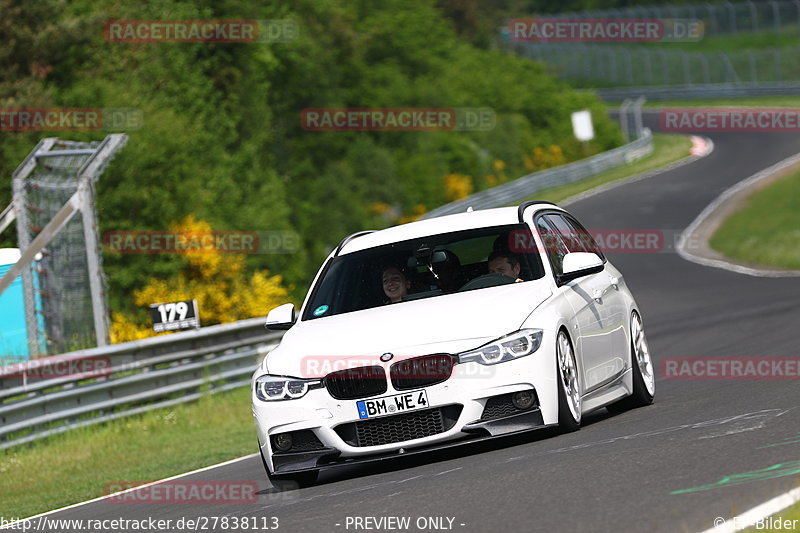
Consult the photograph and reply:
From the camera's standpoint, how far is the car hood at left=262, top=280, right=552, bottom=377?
913 cm

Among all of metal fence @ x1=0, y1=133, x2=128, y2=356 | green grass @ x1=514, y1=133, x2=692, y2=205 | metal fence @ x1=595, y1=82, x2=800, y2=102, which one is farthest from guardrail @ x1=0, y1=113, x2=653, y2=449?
metal fence @ x1=595, y1=82, x2=800, y2=102

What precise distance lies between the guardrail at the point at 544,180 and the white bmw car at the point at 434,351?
116 feet

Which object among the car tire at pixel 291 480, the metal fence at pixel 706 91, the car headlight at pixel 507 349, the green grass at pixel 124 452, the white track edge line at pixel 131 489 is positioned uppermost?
the metal fence at pixel 706 91

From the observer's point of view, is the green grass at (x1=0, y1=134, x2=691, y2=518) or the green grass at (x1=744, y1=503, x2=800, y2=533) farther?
the green grass at (x1=0, y1=134, x2=691, y2=518)

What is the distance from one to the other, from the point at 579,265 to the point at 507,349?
3.83 ft

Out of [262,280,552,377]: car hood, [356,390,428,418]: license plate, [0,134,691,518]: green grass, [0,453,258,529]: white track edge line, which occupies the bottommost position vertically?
[0,134,691,518]: green grass

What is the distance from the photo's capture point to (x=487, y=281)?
10234mm

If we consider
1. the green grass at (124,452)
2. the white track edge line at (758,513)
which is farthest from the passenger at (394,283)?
the white track edge line at (758,513)

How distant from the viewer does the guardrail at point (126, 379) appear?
1594cm

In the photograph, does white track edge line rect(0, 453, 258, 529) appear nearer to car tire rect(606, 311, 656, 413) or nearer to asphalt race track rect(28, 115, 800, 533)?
asphalt race track rect(28, 115, 800, 533)

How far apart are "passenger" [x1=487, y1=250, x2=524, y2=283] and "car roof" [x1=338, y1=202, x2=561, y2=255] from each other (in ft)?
0.92

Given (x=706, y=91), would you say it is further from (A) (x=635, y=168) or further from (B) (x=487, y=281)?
(B) (x=487, y=281)

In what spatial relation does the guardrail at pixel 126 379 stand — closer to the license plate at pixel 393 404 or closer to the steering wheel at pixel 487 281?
the steering wheel at pixel 487 281

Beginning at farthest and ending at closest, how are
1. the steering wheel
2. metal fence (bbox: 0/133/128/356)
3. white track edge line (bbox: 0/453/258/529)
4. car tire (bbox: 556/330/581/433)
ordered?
metal fence (bbox: 0/133/128/356), white track edge line (bbox: 0/453/258/529), the steering wheel, car tire (bbox: 556/330/581/433)
